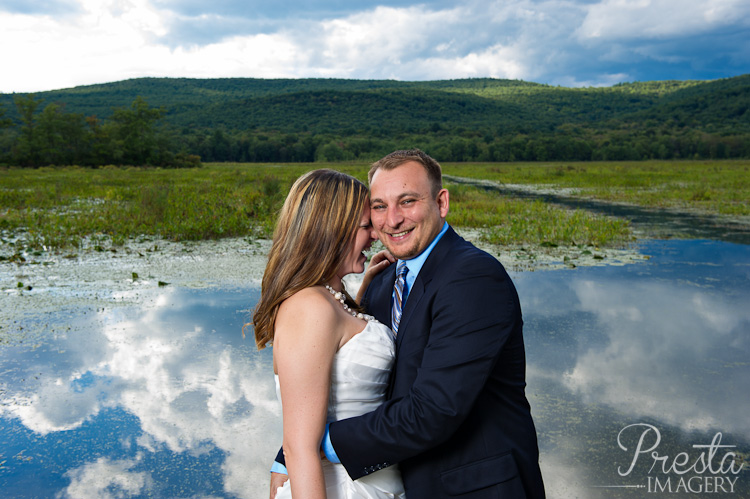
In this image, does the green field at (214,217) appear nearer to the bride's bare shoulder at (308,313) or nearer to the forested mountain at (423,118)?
the bride's bare shoulder at (308,313)

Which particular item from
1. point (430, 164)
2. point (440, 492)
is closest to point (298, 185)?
point (430, 164)

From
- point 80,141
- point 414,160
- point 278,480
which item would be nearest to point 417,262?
point 414,160

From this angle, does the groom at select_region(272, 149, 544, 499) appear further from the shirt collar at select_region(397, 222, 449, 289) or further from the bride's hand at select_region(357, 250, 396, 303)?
the bride's hand at select_region(357, 250, 396, 303)

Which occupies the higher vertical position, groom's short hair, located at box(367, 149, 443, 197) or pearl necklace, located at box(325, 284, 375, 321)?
groom's short hair, located at box(367, 149, 443, 197)

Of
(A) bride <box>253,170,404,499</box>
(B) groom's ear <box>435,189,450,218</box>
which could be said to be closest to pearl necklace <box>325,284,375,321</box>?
(A) bride <box>253,170,404,499</box>

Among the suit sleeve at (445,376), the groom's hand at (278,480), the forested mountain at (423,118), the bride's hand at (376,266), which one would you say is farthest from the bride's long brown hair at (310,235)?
the forested mountain at (423,118)

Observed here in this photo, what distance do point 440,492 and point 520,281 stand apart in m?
7.07

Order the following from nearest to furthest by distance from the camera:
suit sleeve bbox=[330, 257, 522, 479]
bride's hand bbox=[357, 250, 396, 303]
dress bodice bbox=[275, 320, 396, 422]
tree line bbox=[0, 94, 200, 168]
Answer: suit sleeve bbox=[330, 257, 522, 479] < dress bodice bbox=[275, 320, 396, 422] < bride's hand bbox=[357, 250, 396, 303] < tree line bbox=[0, 94, 200, 168]

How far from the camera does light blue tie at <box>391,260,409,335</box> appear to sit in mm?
2361

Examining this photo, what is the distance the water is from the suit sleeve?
194 cm

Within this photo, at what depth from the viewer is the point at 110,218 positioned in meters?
14.2

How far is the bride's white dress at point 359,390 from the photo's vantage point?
78.0 inches

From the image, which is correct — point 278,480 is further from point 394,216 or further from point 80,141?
point 80,141

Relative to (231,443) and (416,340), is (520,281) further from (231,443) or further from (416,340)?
(416,340)
